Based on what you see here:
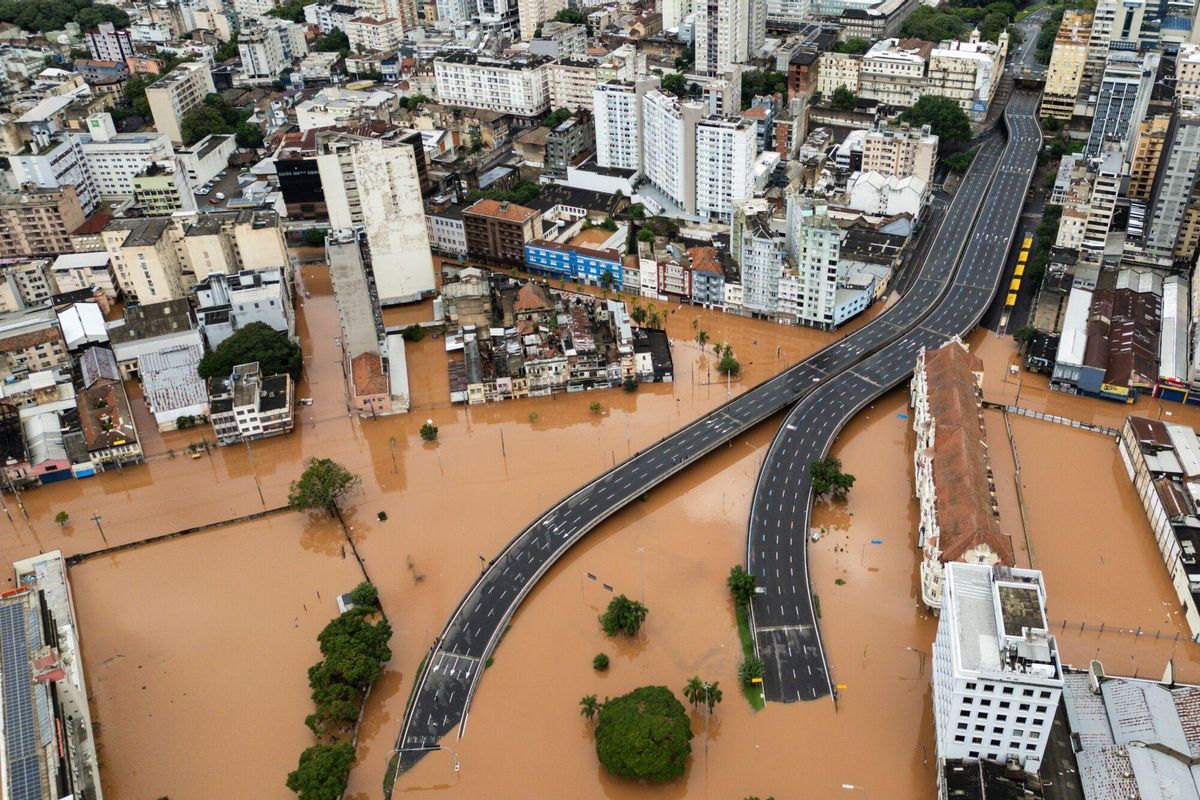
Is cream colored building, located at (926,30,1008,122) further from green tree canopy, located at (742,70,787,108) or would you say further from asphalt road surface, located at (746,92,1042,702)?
green tree canopy, located at (742,70,787,108)

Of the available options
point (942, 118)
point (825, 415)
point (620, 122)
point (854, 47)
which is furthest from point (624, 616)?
point (854, 47)

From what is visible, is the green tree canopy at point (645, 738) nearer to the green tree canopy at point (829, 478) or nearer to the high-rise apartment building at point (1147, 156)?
the green tree canopy at point (829, 478)

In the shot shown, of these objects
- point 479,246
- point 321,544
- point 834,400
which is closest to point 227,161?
point 479,246

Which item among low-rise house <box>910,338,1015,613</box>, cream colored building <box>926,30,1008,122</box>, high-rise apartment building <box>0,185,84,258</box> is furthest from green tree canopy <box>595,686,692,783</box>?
cream colored building <box>926,30,1008,122</box>

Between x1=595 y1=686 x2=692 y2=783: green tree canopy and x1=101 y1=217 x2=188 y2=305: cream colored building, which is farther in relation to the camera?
x1=101 y1=217 x2=188 y2=305: cream colored building

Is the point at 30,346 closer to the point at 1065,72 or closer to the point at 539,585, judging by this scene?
the point at 539,585
